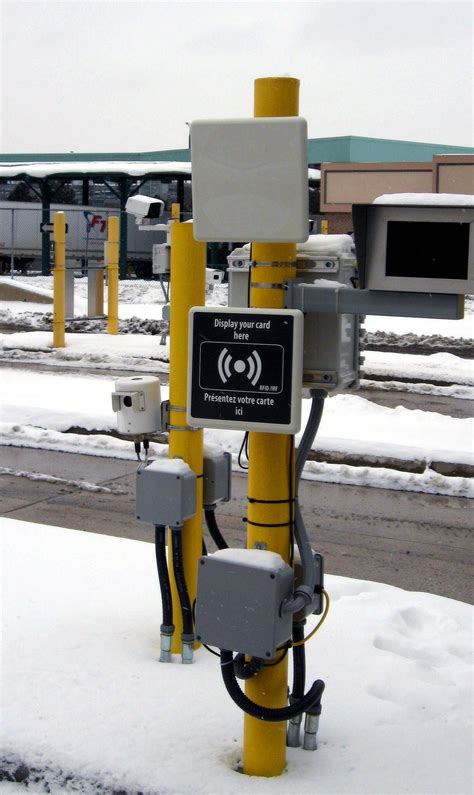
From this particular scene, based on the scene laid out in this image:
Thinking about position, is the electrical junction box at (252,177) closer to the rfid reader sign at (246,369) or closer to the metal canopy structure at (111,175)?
the rfid reader sign at (246,369)

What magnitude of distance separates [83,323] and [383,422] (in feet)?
43.8

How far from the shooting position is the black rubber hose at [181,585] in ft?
14.5

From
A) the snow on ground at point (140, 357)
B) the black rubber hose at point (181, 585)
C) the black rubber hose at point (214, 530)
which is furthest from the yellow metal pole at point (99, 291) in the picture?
the black rubber hose at point (181, 585)

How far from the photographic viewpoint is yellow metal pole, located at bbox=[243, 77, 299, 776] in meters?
3.43

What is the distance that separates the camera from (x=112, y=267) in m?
19.4

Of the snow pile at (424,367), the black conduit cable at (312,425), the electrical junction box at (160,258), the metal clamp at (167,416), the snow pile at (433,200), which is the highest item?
the snow pile at (433,200)

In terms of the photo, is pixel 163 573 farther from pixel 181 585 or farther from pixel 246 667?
pixel 246 667

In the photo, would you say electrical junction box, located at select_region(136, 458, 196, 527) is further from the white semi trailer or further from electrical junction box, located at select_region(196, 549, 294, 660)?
the white semi trailer

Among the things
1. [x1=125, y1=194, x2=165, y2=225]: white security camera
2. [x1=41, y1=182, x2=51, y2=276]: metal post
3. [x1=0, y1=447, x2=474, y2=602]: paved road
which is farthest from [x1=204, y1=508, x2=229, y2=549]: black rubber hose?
[x1=41, y1=182, x2=51, y2=276]: metal post

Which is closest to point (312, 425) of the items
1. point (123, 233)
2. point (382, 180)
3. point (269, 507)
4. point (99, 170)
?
point (269, 507)

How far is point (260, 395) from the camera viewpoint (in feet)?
10.9

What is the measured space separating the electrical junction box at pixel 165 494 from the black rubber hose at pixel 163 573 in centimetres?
7

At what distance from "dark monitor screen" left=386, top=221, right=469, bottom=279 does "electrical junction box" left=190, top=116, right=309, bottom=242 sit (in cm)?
29

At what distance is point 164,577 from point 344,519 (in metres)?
3.41
